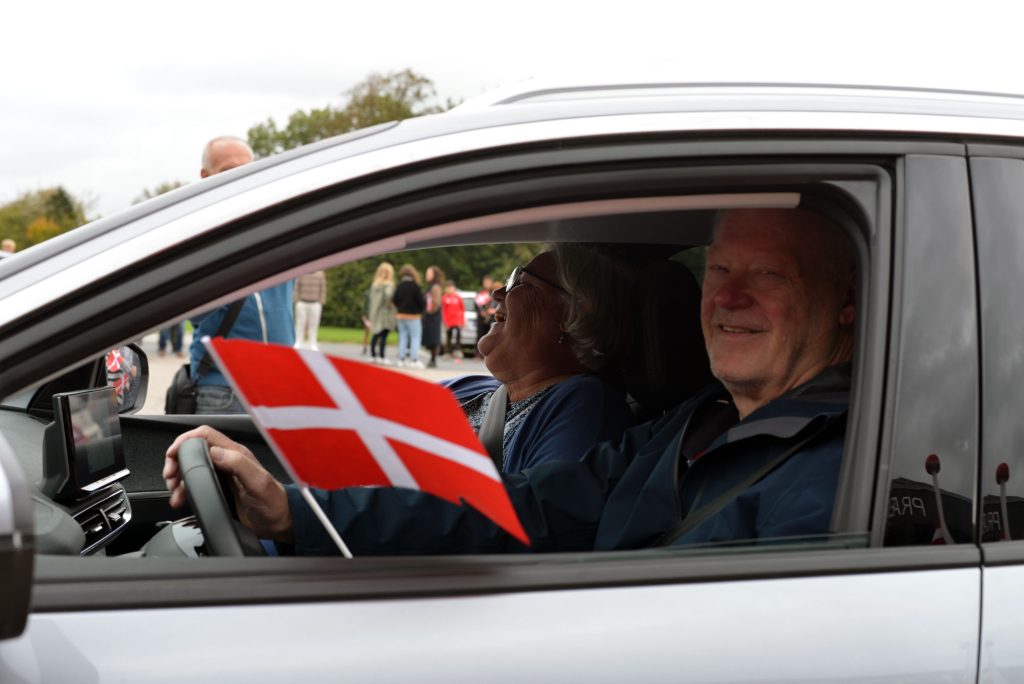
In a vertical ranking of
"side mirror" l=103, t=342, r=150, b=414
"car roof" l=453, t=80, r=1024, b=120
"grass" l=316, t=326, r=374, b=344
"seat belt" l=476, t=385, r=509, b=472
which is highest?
"car roof" l=453, t=80, r=1024, b=120

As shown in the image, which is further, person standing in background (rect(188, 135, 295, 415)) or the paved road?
the paved road

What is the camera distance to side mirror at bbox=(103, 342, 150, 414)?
9.05 feet

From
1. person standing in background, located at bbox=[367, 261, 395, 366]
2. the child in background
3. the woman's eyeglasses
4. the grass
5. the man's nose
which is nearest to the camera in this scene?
the man's nose

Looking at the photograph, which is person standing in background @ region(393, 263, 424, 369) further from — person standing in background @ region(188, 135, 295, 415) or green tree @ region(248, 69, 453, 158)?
green tree @ region(248, 69, 453, 158)

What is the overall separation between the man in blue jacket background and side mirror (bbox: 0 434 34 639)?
0.75 metres

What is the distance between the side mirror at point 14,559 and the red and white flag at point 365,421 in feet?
0.83

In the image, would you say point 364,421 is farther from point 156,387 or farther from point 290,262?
point 156,387

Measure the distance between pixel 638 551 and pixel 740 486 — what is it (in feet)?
1.05

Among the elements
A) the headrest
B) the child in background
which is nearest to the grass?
the child in background

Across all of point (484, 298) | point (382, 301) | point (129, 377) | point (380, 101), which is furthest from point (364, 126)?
point (129, 377)

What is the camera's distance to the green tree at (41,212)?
49.6 meters

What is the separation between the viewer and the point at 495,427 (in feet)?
9.39

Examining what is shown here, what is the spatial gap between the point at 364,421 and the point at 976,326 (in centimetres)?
77

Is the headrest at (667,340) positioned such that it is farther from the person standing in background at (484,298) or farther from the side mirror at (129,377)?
the side mirror at (129,377)
